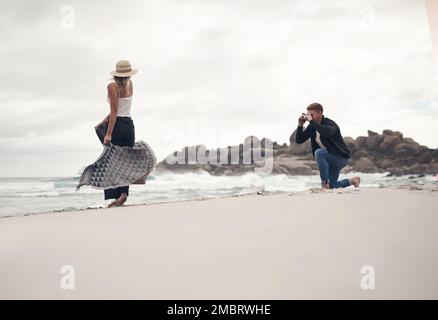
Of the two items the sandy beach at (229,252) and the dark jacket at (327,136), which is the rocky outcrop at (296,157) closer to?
the dark jacket at (327,136)

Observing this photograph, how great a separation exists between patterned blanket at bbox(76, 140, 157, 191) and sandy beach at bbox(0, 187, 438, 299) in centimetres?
50

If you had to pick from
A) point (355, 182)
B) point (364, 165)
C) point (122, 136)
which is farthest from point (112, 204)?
point (364, 165)

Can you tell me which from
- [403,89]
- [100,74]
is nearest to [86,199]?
[100,74]

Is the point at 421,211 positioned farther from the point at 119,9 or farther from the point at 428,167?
the point at 119,9

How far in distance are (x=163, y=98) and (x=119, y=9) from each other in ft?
3.05

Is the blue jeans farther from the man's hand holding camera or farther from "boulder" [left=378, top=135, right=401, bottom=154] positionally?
"boulder" [left=378, top=135, right=401, bottom=154]

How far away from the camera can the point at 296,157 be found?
5309 mm

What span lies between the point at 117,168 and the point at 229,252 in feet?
7.55

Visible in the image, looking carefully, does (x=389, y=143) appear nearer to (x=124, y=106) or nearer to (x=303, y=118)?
(x=303, y=118)

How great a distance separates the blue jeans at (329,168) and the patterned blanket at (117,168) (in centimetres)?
177

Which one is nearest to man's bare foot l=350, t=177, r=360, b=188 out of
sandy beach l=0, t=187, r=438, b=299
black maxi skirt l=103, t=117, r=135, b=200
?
sandy beach l=0, t=187, r=438, b=299

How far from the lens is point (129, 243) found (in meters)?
2.85

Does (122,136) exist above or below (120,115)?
below

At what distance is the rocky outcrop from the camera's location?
16.9 ft
